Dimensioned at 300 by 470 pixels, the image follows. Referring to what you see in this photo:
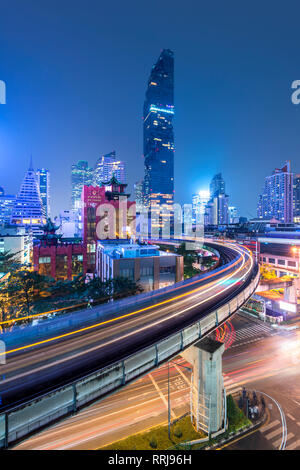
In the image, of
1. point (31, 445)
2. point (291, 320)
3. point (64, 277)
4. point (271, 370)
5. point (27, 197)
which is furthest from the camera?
point (27, 197)

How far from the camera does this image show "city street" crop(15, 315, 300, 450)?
16516mm

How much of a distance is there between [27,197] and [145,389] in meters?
125

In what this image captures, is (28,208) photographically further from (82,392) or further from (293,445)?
(293,445)

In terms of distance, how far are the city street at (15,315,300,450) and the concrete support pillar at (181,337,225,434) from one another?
2.17 m

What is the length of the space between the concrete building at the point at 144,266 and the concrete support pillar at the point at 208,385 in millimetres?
20786

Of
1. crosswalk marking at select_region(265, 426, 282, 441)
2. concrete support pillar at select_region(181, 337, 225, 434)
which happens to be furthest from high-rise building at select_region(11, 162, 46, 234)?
crosswalk marking at select_region(265, 426, 282, 441)

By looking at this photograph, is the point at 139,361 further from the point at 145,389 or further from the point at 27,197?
the point at 27,197

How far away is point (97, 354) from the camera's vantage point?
1153 cm

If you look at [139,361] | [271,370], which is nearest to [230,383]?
[271,370]

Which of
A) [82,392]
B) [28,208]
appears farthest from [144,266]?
[28,208]

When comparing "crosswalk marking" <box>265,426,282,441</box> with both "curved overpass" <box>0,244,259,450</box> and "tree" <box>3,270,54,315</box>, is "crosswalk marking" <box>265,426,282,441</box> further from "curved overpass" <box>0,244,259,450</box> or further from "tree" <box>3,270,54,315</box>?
"tree" <box>3,270,54,315</box>

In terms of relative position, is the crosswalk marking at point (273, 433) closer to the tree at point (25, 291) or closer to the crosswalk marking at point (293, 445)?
the crosswalk marking at point (293, 445)

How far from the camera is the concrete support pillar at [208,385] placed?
16.0 meters

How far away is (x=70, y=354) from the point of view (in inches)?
460
